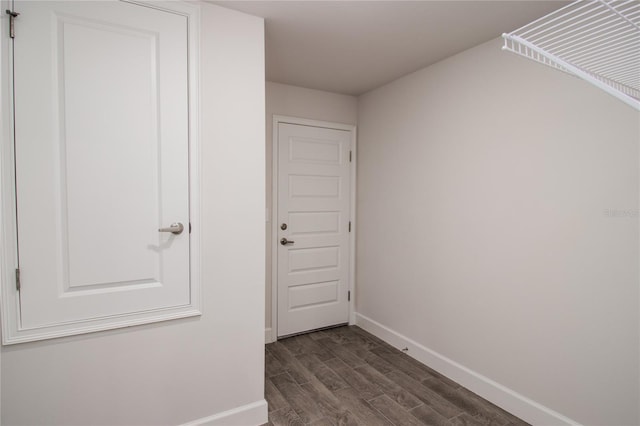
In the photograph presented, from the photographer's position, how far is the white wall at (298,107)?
3.24 meters

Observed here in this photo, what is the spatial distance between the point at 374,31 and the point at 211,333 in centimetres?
210

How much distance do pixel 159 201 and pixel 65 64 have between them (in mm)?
746

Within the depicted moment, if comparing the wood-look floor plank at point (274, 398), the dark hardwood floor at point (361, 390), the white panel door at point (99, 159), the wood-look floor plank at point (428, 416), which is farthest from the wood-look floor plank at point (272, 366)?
the white panel door at point (99, 159)

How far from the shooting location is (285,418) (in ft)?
7.10

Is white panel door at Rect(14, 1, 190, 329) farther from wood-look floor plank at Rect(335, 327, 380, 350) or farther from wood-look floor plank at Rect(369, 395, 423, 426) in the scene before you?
wood-look floor plank at Rect(335, 327, 380, 350)

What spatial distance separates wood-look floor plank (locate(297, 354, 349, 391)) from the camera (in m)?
2.55

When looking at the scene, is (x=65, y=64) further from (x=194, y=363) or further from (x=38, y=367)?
(x=194, y=363)

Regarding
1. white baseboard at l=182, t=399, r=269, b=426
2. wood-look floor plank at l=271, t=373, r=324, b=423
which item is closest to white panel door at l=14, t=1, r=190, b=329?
white baseboard at l=182, t=399, r=269, b=426

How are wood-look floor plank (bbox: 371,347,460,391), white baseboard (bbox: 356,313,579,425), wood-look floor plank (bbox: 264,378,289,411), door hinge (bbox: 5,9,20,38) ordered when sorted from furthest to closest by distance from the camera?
wood-look floor plank (bbox: 371,347,460,391) → wood-look floor plank (bbox: 264,378,289,411) → white baseboard (bbox: 356,313,579,425) → door hinge (bbox: 5,9,20,38)

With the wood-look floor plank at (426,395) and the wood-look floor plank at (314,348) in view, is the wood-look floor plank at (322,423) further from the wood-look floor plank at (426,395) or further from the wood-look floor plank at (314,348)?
the wood-look floor plank at (314,348)

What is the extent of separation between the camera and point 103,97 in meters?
1.69

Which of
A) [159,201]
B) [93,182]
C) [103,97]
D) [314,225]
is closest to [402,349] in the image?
[314,225]

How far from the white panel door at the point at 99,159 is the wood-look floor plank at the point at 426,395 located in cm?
169

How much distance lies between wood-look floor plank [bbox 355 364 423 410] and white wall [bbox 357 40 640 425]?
49cm
